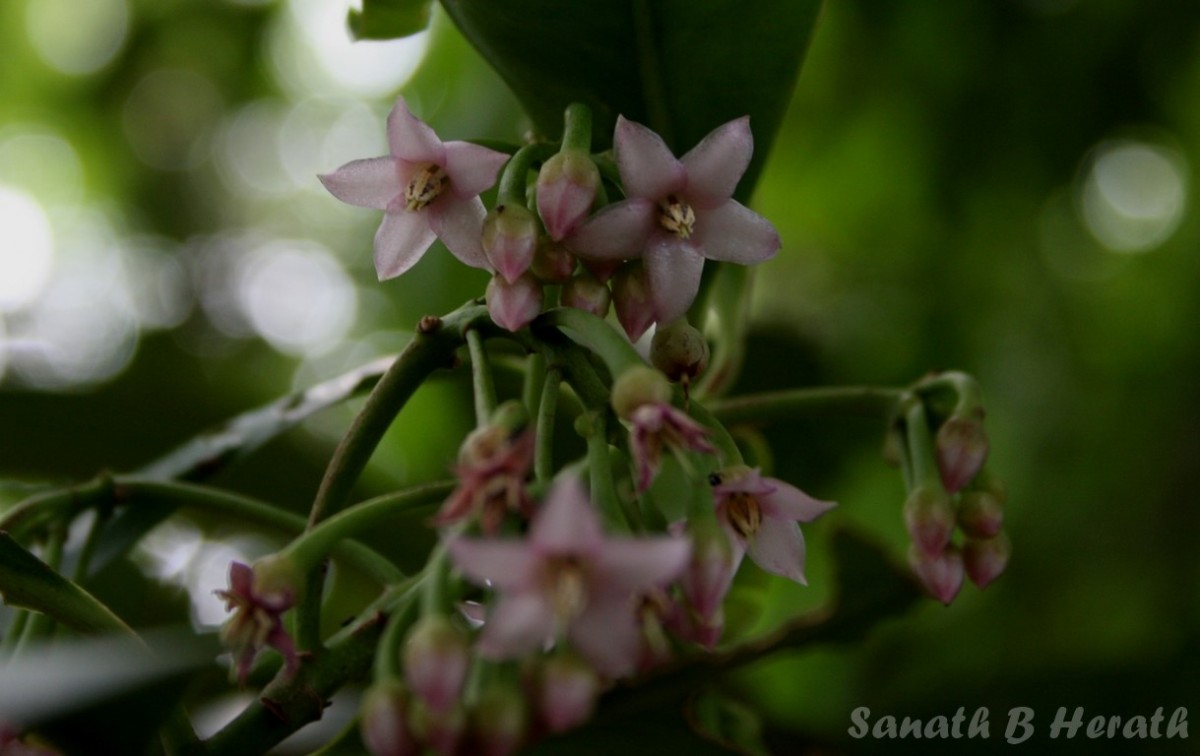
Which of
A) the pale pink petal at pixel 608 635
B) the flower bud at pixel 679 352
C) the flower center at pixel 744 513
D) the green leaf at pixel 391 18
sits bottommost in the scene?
the flower center at pixel 744 513

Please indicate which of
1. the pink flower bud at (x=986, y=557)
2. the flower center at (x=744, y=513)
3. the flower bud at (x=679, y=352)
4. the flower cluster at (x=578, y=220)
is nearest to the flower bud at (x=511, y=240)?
the flower cluster at (x=578, y=220)

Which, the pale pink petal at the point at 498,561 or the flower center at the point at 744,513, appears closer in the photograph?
the pale pink petal at the point at 498,561

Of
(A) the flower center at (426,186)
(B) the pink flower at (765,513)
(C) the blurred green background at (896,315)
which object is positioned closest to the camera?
(B) the pink flower at (765,513)

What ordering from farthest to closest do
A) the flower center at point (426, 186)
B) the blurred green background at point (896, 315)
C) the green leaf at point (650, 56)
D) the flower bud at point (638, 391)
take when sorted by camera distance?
the blurred green background at point (896, 315)
the green leaf at point (650, 56)
the flower center at point (426, 186)
the flower bud at point (638, 391)

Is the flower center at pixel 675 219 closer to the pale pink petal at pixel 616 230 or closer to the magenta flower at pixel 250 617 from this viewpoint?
the pale pink petal at pixel 616 230

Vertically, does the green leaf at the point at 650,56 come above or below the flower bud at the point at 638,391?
above

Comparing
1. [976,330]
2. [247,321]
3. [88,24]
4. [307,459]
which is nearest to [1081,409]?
[976,330]

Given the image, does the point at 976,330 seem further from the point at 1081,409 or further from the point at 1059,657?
the point at 1059,657

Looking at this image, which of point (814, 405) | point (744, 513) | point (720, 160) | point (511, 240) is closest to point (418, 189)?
point (511, 240)
